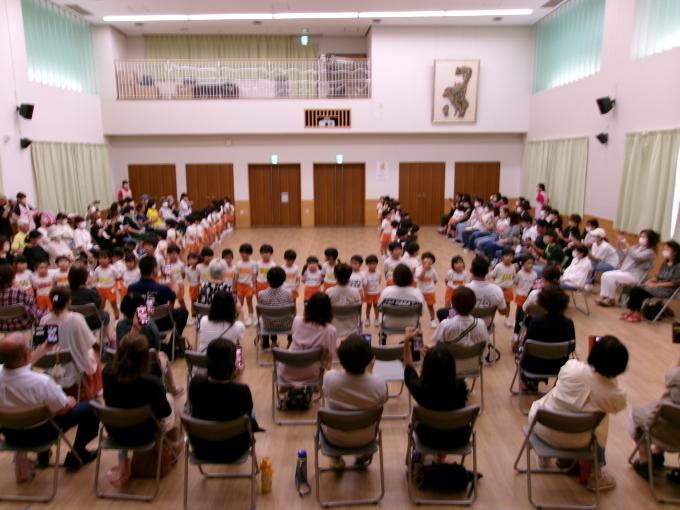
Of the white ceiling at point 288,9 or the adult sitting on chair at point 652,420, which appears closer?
the adult sitting on chair at point 652,420

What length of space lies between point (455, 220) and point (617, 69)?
5.06 meters

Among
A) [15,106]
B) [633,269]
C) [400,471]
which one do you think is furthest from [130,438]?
[15,106]

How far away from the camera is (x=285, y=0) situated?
12.3 m

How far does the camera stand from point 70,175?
41.8 ft

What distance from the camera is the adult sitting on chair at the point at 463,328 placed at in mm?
4191

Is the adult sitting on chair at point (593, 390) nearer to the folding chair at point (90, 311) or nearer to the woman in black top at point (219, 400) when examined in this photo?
the woman in black top at point (219, 400)

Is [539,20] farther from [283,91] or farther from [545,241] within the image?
[545,241]

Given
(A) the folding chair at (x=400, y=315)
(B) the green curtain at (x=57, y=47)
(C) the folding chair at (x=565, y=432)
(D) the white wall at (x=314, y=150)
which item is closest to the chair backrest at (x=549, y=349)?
(C) the folding chair at (x=565, y=432)

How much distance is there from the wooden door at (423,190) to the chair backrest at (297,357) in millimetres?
12562

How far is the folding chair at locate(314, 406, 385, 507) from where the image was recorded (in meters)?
3.12

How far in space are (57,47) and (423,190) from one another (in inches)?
428

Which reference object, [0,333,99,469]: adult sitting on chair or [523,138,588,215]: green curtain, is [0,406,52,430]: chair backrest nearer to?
[0,333,99,469]: adult sitting on chair

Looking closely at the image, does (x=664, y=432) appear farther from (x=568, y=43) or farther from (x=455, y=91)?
(x=455, y=91)

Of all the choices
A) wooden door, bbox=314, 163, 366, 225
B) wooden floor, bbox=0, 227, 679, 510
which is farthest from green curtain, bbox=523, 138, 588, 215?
wooden floor, bbox=0, 227, 679, 510
